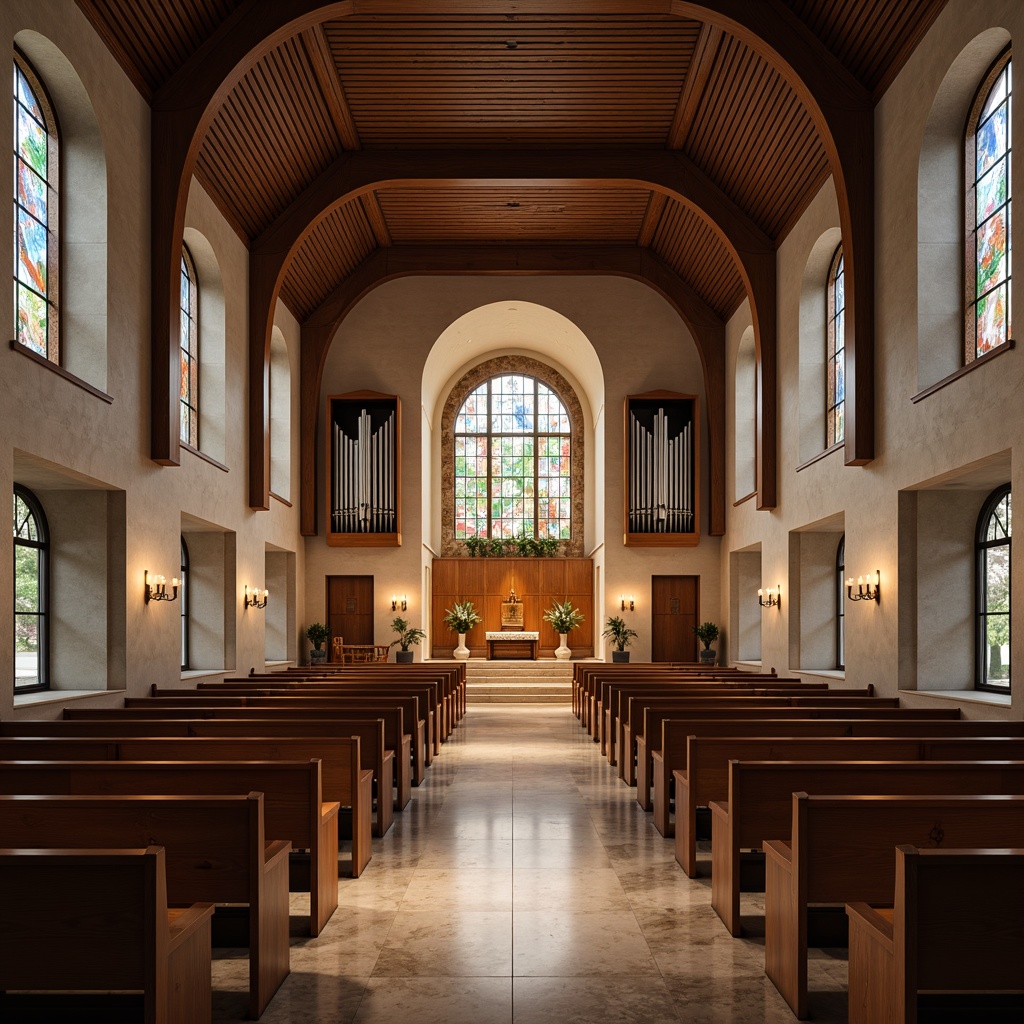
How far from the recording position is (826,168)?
1183cm

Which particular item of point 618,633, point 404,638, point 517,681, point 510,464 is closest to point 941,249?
point 618,633

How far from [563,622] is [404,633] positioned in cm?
307

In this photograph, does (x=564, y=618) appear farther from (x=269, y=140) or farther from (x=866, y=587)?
(x=269, y=140)

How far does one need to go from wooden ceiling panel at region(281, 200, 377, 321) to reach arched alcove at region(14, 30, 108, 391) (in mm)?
5982

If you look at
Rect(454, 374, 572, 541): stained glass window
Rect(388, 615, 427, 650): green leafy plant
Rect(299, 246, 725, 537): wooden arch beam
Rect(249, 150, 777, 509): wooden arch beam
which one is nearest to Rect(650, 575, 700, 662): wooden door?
Rect(299, 246, 725, 537): wooden arch beam

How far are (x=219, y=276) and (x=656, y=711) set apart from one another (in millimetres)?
8379

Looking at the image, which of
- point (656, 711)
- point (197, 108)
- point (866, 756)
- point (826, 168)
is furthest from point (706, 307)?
point (866, 756)

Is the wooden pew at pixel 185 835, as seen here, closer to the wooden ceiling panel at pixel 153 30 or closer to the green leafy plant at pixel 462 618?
the wooden ceiling panel at pixel 153 30

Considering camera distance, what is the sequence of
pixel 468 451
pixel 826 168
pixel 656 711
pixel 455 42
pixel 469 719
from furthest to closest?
pixel 468 451
pixel 469 719
pixel 826 168
pixel 455 42
pixel 656 711

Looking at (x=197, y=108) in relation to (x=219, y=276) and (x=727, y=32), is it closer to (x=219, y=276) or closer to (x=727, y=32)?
(x=219, y=276)

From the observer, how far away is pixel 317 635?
1825cm

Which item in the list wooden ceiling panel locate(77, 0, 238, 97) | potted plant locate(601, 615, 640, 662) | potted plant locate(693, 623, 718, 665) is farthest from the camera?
potted plant locate(601, 615, 640, 662)

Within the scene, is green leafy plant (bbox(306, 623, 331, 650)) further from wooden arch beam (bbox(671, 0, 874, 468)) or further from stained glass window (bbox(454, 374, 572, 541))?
wooden arch beam (bbox(671, 0, 874, 468))

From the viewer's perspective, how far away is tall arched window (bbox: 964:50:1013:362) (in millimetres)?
8367
